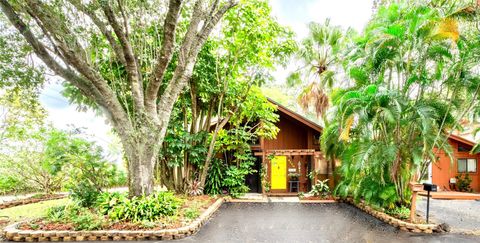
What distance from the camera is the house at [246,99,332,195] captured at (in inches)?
434

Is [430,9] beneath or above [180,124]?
above

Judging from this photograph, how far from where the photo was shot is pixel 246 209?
8.33m

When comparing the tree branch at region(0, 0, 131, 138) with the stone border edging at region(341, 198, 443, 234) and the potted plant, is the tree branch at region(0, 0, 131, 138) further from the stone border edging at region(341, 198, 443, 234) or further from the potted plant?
the potted plant

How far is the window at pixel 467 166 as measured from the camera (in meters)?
13.0

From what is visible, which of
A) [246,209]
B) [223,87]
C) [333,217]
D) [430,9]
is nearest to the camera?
[430,9]

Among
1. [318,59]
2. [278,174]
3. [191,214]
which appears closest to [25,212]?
[191,214]

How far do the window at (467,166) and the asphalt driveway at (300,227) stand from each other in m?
8.65

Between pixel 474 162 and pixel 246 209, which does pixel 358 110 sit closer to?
pixel 246 209

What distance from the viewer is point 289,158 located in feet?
38.6

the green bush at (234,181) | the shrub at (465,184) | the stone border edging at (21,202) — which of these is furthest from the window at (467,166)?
the stone border edging at (21,202)

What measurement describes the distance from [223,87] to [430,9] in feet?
20.3

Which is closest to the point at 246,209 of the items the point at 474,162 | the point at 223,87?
the point at 223,87

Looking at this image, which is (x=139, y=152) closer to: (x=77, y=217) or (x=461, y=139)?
(x=77, y=217)

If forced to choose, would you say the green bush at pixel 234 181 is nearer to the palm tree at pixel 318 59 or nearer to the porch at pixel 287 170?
the porch at pixel 287 170
